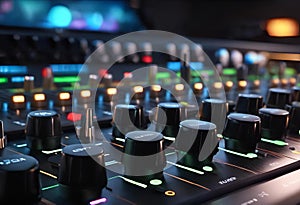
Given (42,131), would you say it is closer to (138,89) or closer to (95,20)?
(138,89)

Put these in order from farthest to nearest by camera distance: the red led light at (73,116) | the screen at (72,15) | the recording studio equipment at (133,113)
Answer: the screen at (72,15), the red led light at (73,116), the recording studio equipment at (133,113)

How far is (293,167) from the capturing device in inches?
31.5

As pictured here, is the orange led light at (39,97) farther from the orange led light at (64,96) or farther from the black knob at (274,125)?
the black knob at (274,125)

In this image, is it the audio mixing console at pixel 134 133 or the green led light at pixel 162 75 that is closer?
the audio mixing console at pixel 134 133

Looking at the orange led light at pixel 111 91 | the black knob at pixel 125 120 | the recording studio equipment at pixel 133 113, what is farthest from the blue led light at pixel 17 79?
the black knob at pixel 125 120

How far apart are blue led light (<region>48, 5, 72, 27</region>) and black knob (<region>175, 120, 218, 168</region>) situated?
0.74 meters

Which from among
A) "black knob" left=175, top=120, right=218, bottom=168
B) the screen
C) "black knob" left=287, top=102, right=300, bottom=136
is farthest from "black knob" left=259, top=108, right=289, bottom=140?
the screen

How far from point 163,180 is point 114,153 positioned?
15 centimetres

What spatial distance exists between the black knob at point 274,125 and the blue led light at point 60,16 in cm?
73

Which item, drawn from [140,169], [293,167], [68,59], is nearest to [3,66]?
[68,59]

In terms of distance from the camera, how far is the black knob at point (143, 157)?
65 cm

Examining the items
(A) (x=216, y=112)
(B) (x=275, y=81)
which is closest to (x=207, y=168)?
(A) (x=216, y=112)

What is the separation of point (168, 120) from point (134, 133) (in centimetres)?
22

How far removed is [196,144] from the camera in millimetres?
740
